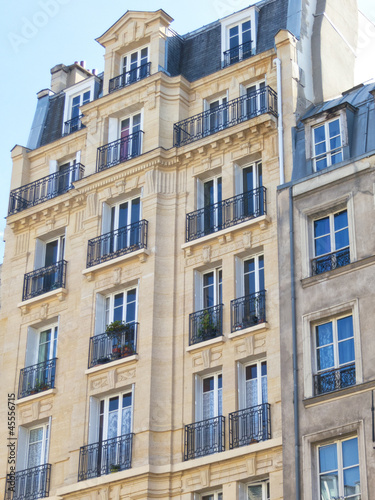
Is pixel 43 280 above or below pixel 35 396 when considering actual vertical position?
above

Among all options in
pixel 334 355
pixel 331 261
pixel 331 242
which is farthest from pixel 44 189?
pixel 334 355

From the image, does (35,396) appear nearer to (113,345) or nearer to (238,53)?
(113,345)

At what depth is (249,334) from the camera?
26.0 metres

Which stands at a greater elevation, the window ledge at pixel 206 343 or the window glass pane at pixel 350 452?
the window ledge at pixel 206 343

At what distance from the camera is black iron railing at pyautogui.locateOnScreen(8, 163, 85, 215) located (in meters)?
32.0

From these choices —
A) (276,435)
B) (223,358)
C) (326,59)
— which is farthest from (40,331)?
(326,59)

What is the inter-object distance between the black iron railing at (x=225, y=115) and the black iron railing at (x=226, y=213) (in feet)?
7.20

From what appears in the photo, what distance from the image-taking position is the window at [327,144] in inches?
1052

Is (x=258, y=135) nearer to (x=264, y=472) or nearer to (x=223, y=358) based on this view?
(x=223, y=358)

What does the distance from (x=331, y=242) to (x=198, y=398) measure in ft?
→ 15.8

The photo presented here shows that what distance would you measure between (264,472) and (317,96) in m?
10.4

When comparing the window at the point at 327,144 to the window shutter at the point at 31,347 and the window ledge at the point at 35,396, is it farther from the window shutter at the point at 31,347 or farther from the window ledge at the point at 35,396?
the window shutter at the point at 31,347

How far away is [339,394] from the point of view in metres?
23.0

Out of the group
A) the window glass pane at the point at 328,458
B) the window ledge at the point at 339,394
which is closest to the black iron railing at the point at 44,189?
the window ledge at the point at 339,394
